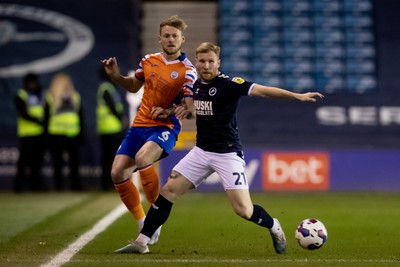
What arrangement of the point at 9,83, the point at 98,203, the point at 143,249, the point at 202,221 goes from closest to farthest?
the point at 143,249, the point at 202,221, the point at 98,203, the point at 9,83

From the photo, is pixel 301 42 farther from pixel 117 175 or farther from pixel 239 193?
pixel 239 193

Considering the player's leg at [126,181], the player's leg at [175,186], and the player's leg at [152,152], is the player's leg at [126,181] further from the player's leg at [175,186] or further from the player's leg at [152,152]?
the player's leg at [175,186]

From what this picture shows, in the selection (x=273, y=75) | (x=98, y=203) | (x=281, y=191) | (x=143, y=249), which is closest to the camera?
(x=143, y=249)

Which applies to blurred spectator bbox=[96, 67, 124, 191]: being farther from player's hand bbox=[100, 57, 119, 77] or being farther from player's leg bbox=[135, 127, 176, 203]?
player's hand bbox=[100, 57, 119, 77]

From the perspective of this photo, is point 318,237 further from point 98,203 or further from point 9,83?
point 9,83

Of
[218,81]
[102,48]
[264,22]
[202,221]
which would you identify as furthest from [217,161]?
[264,22]

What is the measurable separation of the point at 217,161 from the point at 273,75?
11.9 meters

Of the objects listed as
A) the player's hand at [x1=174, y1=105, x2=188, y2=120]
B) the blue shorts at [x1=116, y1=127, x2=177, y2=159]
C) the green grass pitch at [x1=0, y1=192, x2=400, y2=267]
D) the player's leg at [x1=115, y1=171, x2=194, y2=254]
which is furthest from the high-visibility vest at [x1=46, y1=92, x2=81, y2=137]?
the player's leg at [x1=115, y1=171, x2=194, y2=254]

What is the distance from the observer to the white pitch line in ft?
22.5

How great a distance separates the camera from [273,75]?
752 inches

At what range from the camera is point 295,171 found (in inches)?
615

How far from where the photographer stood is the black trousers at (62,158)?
640 inches

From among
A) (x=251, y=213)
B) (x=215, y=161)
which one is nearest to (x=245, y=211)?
(x=251, y=213)

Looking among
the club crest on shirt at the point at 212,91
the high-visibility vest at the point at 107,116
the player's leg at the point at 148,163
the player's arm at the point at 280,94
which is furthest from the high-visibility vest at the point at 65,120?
the player's arm at the point at 280,94
